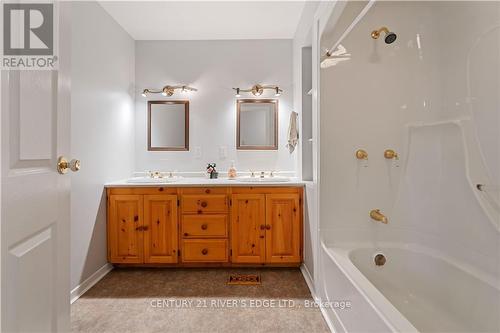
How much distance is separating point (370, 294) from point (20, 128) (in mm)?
1468

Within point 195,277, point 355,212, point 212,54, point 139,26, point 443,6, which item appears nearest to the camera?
point 443,6

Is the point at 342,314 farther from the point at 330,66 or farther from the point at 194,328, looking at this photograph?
the point at 330,66

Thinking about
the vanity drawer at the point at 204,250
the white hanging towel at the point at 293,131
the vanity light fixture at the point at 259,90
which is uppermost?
the vanity light fixture at the point at 259,90

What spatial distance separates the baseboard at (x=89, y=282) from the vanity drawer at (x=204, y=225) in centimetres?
78

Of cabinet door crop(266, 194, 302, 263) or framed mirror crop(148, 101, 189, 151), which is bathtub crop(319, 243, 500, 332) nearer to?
cabinet door crop(266, 194, 302, 263)

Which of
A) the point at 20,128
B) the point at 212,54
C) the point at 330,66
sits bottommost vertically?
the point at 20,128

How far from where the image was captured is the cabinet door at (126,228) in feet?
7.86

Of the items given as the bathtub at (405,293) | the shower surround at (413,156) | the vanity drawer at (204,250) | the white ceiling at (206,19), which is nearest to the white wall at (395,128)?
the shower surround at (413,156)

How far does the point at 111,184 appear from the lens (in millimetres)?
2389

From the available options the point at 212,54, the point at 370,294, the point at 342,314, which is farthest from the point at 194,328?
the point at 212,54

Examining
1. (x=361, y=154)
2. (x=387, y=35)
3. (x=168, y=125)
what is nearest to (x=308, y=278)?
(x=361, y=154)

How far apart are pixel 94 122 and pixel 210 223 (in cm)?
136

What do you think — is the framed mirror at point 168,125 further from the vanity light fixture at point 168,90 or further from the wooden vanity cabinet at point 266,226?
the wooden vanity cabinet at point 266,226

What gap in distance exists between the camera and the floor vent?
7.20ft
